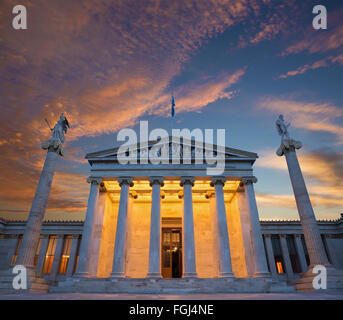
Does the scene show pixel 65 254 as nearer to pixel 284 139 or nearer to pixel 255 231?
pixel 255 231

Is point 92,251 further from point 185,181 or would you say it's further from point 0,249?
point 0,249

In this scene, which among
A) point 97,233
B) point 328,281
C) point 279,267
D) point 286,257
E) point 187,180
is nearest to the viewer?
point 328,281

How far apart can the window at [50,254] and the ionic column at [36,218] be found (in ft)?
61.6

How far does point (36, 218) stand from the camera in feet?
68.6

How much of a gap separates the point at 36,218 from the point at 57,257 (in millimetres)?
18535

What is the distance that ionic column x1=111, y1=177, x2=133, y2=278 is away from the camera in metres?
21.4

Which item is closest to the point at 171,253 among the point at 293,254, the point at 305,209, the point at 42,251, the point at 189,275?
the point at 189,275

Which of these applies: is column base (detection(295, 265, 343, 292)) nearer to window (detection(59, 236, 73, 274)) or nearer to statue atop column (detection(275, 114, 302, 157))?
statue atop column (detection(275, 114, 302, 157))

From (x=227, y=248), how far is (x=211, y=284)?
409 cm

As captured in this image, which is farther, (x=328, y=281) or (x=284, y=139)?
(x=284, y=139)

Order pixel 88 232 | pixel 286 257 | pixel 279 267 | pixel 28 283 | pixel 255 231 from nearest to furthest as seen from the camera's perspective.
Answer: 1. pixel 28 283
2. pixel 88 232
3. pixel 255 231
4. pixel 286 257
5. pixel 279 267

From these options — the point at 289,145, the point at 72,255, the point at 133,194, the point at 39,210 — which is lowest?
the point at 72,255

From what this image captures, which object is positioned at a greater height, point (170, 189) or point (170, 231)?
point (170, 189)
